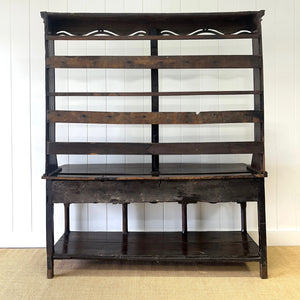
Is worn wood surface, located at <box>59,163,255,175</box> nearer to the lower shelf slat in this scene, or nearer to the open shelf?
the open shelf

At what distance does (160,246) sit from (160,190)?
1.59 feet

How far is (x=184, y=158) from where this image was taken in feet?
9.01

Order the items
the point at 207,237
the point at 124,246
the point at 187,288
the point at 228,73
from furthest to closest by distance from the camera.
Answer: the point at 228,73 < the point at 207,237 < the point at 124,246 < the point at 187,288

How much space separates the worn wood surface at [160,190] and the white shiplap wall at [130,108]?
2.07 ft

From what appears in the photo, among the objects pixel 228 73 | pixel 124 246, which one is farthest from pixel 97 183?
pixel 228 73

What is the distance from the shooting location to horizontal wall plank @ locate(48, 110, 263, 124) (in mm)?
2104

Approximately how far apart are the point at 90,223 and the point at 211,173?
1.25m

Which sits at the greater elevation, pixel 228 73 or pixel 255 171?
pixel 228 73

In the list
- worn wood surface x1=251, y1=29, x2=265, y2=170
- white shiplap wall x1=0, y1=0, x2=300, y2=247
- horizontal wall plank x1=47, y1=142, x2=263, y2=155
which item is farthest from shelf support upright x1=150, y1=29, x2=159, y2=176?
worn wood surface x1=251, y1=29, x2=265, y2=170

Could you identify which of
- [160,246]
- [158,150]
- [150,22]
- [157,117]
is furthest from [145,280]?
[150,22]

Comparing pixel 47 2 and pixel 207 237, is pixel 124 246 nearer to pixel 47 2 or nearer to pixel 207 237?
pixel 207 237

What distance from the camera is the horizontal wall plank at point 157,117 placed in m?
2.10

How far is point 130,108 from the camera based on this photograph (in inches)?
107

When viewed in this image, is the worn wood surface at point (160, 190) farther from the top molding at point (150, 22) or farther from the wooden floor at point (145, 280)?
the top molding at point (150, 22)
